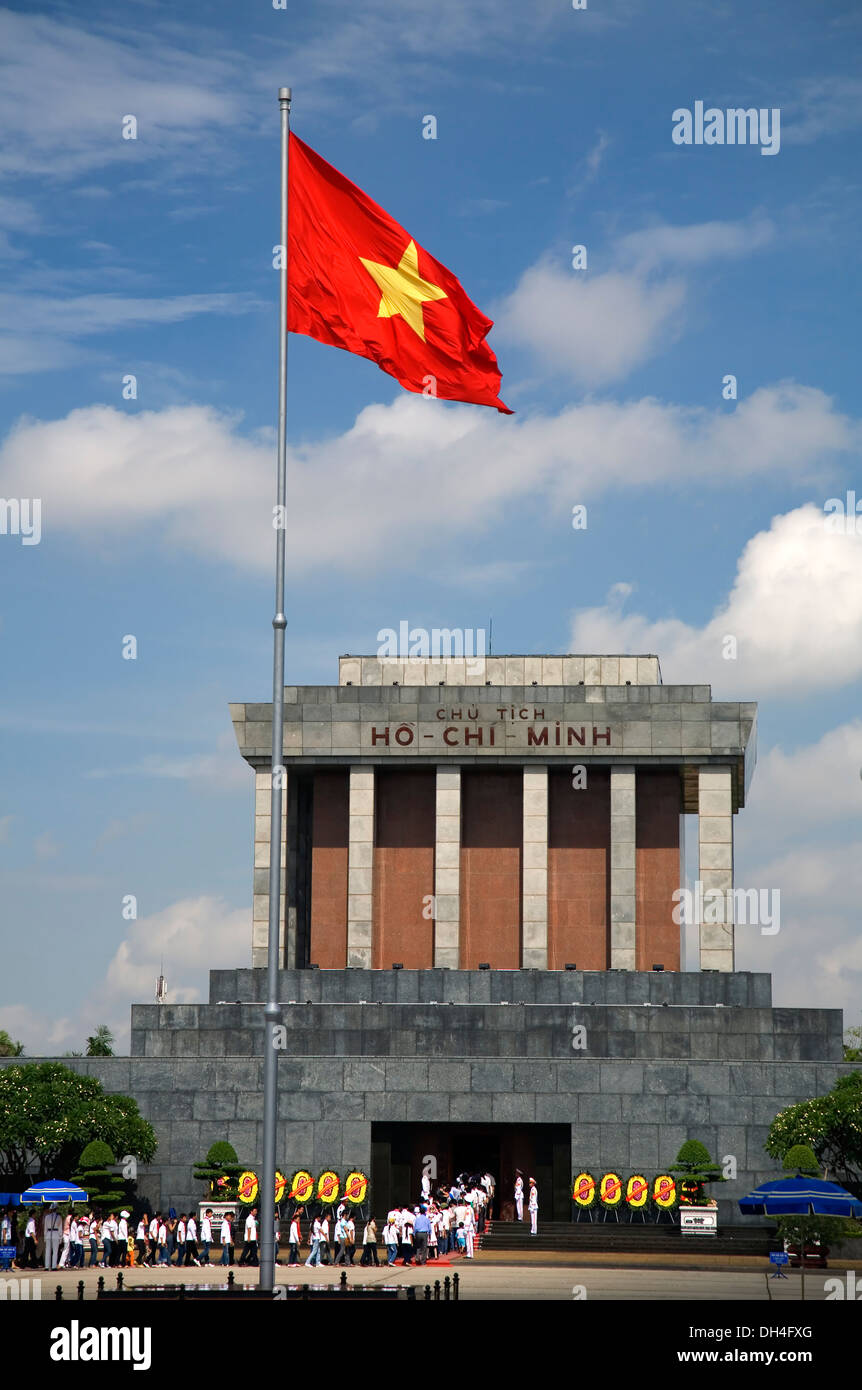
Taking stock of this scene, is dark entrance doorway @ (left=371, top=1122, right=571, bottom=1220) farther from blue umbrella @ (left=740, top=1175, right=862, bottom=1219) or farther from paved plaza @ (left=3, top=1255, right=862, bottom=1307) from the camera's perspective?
blue umbrella @ (left=740, top=1175, right=862, bottom=1219)

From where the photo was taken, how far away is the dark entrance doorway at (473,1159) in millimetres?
49156

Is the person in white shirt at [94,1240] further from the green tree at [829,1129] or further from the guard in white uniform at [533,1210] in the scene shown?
the green tree at [829,1129]

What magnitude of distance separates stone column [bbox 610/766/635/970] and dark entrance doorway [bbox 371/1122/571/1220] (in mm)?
7854

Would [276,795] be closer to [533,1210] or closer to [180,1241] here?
[180,1241]

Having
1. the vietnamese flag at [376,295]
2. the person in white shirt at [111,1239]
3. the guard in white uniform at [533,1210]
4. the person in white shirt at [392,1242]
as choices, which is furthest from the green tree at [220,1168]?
the vietnamese flag at [376,295]

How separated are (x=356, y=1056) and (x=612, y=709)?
15.1 m

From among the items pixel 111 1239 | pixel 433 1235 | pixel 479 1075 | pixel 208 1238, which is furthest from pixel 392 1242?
pixel 479 1075

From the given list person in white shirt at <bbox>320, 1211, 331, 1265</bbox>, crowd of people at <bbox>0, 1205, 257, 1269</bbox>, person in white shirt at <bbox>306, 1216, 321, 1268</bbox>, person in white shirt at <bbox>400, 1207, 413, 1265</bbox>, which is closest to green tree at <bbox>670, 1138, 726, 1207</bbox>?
person in white shirt at <bbox>400, 1207, 413, 1265</bbox>

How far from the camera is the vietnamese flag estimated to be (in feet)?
94.1

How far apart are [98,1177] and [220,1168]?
3265 mm

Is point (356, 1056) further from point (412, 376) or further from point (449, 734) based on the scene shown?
point (412, 376)

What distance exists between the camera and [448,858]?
59.0 m

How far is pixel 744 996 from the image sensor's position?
53.6 m
